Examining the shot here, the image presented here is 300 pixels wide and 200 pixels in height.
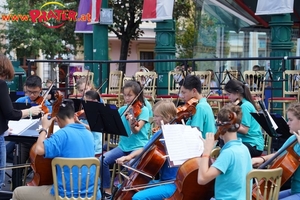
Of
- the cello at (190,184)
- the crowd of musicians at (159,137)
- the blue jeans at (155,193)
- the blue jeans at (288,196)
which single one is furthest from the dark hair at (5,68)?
the blue jeans at (288,196)

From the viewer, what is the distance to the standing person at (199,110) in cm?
644

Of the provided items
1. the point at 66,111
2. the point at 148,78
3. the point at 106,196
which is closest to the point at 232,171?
the point at 66,111

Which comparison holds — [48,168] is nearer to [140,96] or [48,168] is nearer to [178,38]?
[140,96]

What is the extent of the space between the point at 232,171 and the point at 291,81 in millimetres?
6255

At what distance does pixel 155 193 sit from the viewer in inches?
217

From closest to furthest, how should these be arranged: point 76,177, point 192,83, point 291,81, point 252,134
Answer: point 76,177
point 192,83
point 252,134
point 291,81

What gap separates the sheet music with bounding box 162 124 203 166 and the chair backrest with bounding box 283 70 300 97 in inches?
199

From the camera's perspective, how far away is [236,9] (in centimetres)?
1467

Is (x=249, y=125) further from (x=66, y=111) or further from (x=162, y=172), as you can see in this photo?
(x=66, y=111)

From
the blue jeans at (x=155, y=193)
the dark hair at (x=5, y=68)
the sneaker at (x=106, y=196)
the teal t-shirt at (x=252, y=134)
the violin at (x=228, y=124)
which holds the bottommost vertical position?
the sneaker at (x=106, y=196)

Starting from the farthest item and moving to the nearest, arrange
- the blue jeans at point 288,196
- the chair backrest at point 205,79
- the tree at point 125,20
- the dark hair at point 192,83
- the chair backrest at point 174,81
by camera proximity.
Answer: the tree at point 125,20 < the chair backrest at point 174,81 < the chair backrest at point 205,79 < the dark hair at point 192,83 < the blue jeans at point 288,196

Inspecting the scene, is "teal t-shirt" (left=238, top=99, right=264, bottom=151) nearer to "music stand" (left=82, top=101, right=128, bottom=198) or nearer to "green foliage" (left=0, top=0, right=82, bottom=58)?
"music stand" (left=82, top=101, right=128, bottom=198)

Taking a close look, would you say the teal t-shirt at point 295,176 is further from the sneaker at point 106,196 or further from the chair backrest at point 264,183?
the sneaker at point 106,196

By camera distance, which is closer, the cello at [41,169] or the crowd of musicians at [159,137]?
the crowd of musicians at [159,137]
